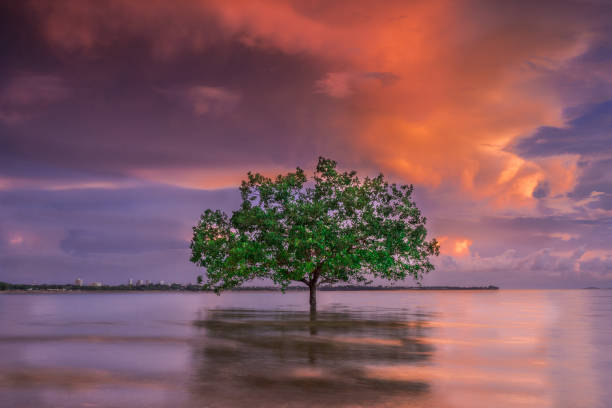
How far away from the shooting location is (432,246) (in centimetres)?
5194

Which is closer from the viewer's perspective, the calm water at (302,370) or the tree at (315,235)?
the calm water at (302,370)

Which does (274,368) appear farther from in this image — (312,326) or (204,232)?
(204,232)

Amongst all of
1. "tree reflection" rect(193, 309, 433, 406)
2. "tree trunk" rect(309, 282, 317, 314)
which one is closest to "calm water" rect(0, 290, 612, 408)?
"tree reflection" rect(193, 309, 433, 406)

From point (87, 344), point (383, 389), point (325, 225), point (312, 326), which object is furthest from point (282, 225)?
point (383, 389)

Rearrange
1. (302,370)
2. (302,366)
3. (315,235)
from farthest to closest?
(315,235)
(302,366)
(302,370)

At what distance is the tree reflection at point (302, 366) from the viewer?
47.3ft

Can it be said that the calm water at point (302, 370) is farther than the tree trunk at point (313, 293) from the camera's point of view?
No

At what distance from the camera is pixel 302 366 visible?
19578mm

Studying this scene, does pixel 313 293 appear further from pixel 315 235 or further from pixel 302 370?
pixel 302 370

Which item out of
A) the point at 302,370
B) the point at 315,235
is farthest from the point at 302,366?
the point at 315,235

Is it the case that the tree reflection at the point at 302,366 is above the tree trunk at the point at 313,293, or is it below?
below

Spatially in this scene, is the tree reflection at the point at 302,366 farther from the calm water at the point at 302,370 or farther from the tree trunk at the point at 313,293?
the tree trunk at the point at 313,293

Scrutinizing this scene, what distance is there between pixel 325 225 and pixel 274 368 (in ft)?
96.9

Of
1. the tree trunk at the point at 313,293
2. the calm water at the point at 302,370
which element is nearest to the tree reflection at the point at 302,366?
the calm water at the point at 302,370
